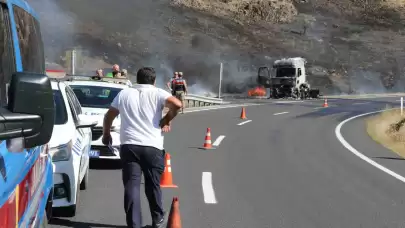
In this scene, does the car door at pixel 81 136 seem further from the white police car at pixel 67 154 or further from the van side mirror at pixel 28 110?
the van side mirror at pixel 28 110

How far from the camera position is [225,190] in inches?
374

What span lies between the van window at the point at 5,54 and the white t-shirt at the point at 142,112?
9.31 feet

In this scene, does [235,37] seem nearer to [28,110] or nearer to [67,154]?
[67,154]

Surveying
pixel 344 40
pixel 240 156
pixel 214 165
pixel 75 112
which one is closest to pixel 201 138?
pixel 240 156

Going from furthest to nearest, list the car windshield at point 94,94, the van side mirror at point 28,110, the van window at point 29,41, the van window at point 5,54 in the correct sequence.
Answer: the car windshield at point 94,94, the van window at point 29,41, the van window at point 5,54, the van side mirror at point 28,110

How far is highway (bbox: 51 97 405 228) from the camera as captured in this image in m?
7.58

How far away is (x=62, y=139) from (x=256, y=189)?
3590mm

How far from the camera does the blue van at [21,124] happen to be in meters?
2.47

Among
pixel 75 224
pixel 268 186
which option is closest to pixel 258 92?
pixel 268 186

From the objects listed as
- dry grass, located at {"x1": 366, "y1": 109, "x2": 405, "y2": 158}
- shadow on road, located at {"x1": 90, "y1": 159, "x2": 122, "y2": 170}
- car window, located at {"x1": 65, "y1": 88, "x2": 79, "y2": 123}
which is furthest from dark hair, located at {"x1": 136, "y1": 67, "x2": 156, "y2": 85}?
dry grass, located at {"x1": 366, "y1": 109, "x2": 405, "y2": 158}

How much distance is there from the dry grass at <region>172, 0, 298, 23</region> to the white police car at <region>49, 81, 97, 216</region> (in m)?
69.8

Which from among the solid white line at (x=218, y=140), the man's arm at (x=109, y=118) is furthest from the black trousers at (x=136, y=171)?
the solid white line at (x=218, y=140)

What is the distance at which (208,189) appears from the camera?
9.52 meters

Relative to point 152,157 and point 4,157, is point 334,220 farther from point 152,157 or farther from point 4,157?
point 4,157
